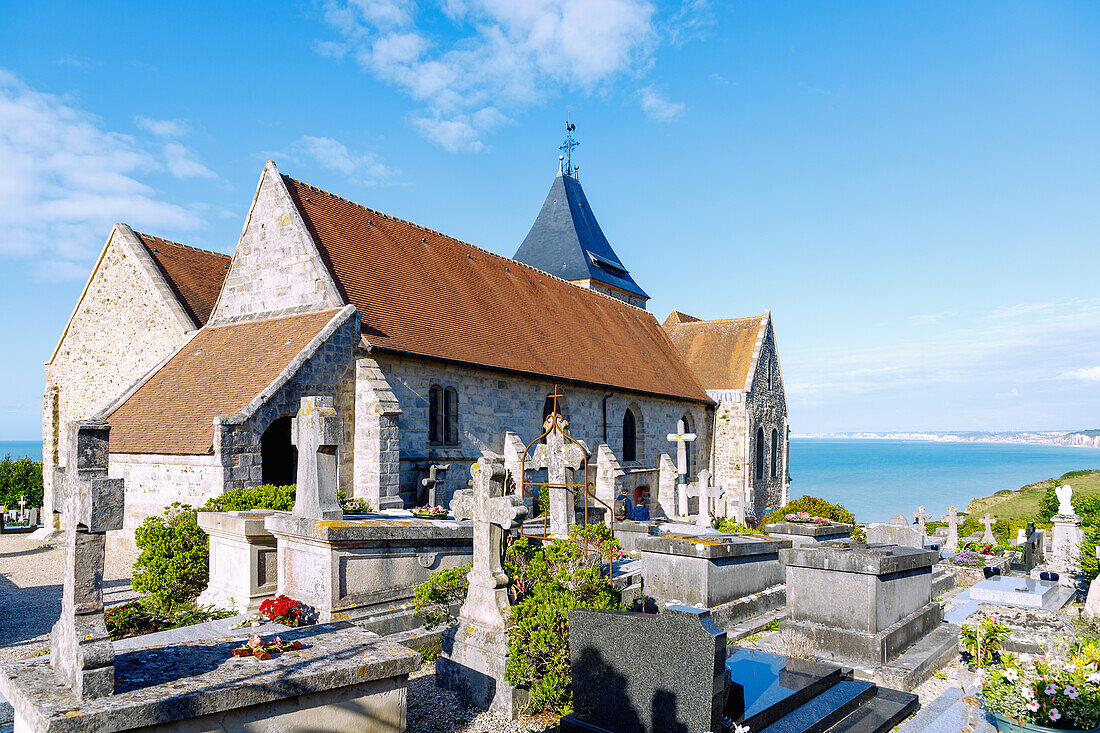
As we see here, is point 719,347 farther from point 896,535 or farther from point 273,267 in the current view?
point 273,267

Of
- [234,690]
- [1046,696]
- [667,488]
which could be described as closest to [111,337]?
[667,488]

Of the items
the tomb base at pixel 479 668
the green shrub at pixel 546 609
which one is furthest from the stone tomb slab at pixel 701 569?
the tomb base at pixel 479 668

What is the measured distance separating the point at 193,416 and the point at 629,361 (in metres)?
14.5

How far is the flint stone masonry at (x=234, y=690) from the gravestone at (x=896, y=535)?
12.1 metres

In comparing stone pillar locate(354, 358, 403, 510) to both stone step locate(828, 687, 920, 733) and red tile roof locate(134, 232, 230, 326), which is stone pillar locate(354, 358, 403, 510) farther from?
stone step locate(828, 687, 920, 733)

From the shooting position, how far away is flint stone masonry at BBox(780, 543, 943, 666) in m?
7.00

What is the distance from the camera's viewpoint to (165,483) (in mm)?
11930

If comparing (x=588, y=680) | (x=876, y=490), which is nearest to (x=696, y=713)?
(x=588, y=680)

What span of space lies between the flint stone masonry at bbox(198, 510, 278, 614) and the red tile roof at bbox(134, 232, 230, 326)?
1047 centimetres

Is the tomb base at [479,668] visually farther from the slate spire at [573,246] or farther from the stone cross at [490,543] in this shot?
the slate spire at [573,246]

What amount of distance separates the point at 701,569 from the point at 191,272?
16187mm

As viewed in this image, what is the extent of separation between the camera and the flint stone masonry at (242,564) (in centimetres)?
756

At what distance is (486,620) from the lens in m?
6.23

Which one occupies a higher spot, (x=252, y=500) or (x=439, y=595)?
(x=252, y=500)
